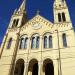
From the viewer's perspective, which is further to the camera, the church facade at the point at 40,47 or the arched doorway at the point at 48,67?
the arched doorway at the point at 48,67

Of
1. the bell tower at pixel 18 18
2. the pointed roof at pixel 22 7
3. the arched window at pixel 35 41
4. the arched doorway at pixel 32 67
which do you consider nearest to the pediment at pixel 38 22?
the arched window at pixel 35 41

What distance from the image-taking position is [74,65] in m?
18.5

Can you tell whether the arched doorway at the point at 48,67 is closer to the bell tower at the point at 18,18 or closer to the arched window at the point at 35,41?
the arched window at the point at 35,41

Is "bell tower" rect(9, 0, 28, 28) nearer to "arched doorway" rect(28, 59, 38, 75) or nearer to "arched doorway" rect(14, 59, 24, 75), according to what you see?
"arched doorway" rect(14, 59, 24, 75)

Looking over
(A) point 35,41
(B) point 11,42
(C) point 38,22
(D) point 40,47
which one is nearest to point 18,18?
(C) point 38,22

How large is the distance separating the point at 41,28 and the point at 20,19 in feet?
16.8

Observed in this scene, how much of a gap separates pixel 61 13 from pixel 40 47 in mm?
7424

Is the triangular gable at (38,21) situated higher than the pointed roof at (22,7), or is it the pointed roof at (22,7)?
the pointed roof at (22,7)

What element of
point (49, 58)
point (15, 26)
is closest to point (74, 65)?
point (49, 58)

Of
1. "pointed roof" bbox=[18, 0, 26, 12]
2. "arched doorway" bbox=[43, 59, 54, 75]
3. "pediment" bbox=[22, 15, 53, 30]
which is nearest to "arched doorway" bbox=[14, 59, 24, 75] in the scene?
"arched doorway" bbox=[43, 59, 54, 75]

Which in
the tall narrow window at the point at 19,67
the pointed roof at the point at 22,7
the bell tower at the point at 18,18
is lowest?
the tall narrow window at the point at 19,67

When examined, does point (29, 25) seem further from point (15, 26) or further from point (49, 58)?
point (49, 58)

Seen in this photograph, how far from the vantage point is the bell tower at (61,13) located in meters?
24.3

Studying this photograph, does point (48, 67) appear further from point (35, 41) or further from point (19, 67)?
point (35, 41)
